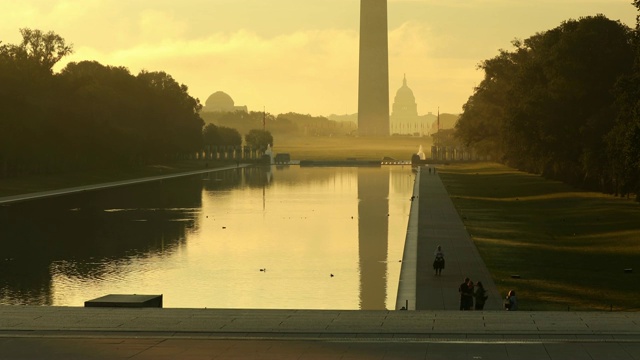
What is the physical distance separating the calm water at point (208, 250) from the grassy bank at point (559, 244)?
4.16m

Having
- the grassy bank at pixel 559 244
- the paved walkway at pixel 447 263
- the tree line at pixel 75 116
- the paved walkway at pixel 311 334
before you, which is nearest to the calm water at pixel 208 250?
the paved walkway at pixel 447 263

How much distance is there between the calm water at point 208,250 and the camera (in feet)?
124

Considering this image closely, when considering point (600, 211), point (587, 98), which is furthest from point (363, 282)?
point (587, 98)

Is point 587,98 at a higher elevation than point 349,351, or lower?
higher

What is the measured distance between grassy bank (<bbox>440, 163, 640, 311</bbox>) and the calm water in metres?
4.16

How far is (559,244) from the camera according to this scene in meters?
51.5

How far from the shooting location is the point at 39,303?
115ft

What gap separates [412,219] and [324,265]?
66.8ft

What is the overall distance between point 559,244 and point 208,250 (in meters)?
15.5

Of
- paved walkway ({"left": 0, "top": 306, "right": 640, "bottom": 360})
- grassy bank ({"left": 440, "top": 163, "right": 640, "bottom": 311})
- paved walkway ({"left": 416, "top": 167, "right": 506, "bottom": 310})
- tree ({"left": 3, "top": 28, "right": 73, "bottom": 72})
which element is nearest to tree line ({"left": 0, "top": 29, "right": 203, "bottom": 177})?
tree ({"left": 3, "top": 28, "right": 73, "bottom": 72})

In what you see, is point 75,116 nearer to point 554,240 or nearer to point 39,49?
point 39,49

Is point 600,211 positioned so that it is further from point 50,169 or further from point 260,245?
point 50,169

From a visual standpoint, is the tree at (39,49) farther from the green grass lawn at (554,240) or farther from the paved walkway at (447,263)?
the paved walkway at (447,263)

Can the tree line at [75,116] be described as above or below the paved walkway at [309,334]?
above
